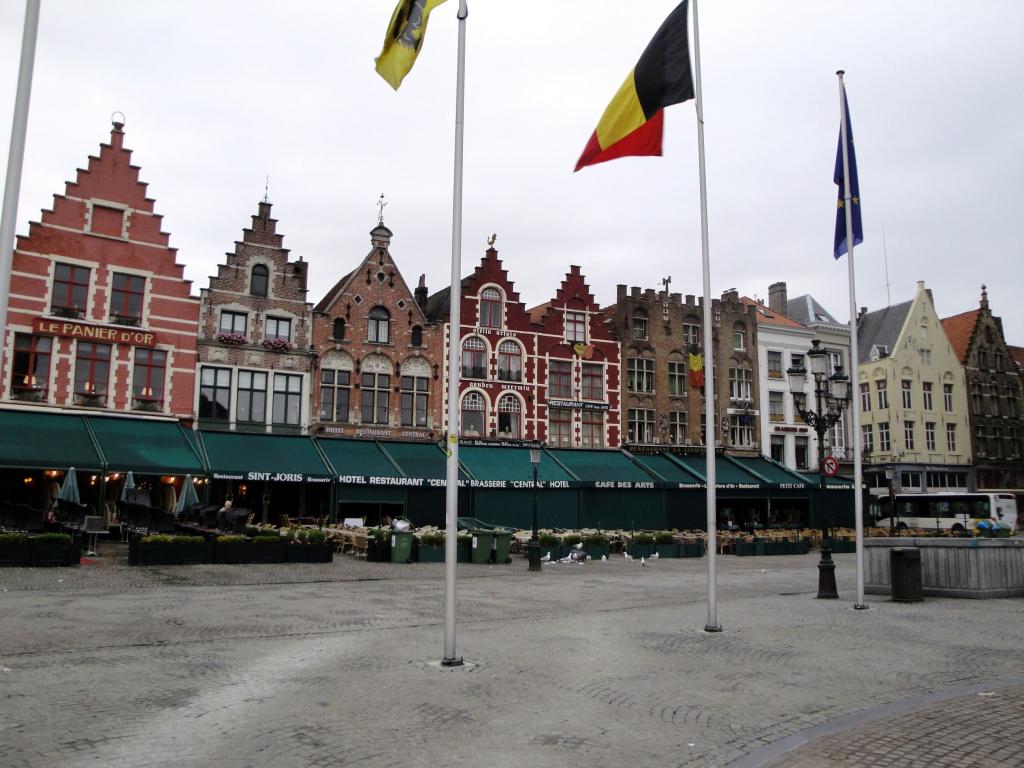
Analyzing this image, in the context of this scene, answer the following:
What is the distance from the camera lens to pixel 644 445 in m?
42.6

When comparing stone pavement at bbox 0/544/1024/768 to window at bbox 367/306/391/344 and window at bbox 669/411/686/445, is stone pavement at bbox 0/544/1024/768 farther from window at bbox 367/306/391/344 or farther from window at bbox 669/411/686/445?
window at bbox 669/411/686/445

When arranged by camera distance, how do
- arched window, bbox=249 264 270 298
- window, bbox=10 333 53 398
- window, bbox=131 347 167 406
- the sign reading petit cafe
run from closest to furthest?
window, bbox=10 333 53 398 → the sign reading petit cafe → window, bbox=131 347 167 406 → arched window, bbox=249 264 270 298

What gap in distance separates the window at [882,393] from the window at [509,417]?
28.1m

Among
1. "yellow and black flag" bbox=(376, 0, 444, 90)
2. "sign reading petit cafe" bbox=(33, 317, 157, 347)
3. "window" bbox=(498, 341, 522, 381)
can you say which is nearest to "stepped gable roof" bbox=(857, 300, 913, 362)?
"window" bbox=(498, 341, 522, 381)

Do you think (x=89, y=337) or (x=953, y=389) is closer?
(x=89, y=337)

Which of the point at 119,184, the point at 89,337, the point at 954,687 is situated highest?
the point at 119,184

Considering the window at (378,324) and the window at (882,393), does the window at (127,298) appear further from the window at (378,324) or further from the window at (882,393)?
the window at (882,393)

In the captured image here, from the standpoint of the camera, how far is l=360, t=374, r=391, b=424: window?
1435 inches

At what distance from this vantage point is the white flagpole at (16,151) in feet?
19.8

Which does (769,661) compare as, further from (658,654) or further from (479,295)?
(479,295)

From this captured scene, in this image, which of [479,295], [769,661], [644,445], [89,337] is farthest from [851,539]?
[89,337]

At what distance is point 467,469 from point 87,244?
17316 millimetres

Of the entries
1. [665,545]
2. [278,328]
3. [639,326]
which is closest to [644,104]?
[665,545]

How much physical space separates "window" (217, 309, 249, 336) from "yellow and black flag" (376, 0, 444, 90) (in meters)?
25.3
